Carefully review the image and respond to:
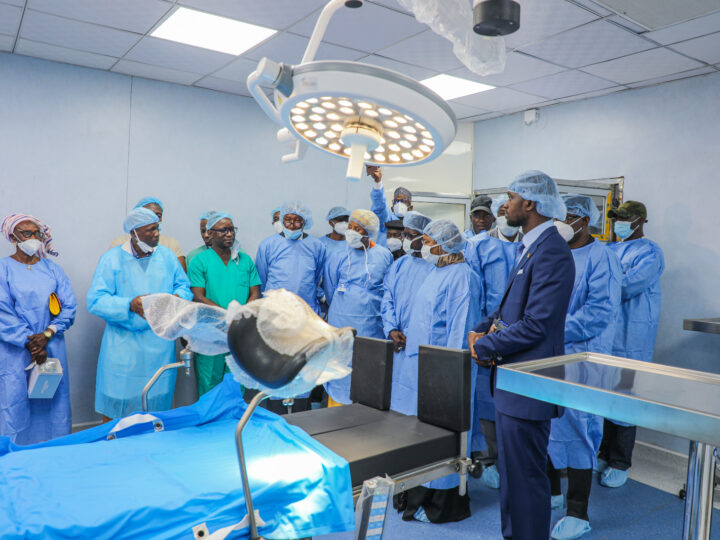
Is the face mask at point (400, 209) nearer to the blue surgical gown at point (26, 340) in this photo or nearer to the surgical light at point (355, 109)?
the blue surgical gown at point (26, 340)

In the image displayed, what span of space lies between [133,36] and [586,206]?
9.95ft

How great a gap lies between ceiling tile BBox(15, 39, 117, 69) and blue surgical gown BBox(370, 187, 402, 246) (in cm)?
218

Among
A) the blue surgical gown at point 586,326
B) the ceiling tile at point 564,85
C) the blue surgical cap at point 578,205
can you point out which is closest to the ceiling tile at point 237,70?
the ceiling tile at point 564,85

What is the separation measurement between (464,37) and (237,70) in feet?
10.0

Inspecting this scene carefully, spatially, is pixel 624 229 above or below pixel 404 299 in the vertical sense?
above

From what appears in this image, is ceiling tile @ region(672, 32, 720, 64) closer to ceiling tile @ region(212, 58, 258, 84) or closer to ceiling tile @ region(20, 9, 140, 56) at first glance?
ceiling tile @ region(212, 58, 258, 84)

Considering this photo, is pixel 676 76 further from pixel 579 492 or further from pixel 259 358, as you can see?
pixel 259 358

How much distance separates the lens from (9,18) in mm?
3141

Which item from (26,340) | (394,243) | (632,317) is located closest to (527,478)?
(632,317)

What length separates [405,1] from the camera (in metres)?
1.31

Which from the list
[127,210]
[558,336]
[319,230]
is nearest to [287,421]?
[558,336]

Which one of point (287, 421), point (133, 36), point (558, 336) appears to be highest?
point (133, 36)

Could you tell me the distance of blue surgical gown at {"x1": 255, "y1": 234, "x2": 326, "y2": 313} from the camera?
12.8 feet

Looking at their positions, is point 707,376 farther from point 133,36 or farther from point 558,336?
point 133,36
